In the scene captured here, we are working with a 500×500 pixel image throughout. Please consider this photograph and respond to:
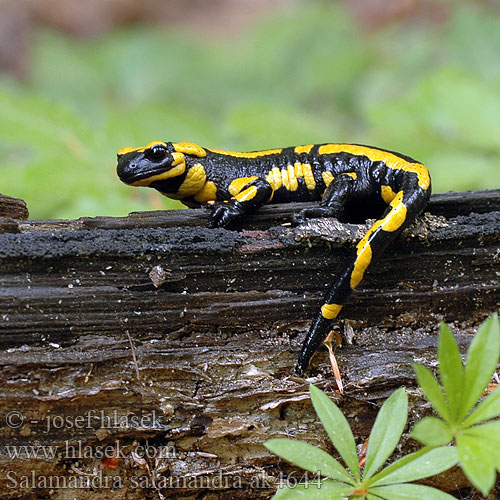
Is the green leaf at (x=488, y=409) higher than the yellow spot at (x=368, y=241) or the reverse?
the reverse

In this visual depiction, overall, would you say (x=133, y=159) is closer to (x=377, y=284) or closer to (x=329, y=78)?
(x=377, y=284)

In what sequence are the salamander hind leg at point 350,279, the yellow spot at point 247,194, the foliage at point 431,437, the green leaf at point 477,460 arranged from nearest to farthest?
the green leaf at point 477,460, the foliage at point 431,437, the salamander hind leg at point 350,279, the yellow spot at point 247,194

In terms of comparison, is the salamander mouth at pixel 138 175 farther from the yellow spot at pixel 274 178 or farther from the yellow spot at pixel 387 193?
the yellow spot at pixel 387 193

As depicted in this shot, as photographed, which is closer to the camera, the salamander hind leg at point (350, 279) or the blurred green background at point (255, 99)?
the salamander hind leg at point (350, 279)

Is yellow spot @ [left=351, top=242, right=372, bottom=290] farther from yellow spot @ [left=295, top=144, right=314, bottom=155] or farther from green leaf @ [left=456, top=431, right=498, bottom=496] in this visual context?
yellow spot @ [left=295, top=144, right=314, bottom=155]

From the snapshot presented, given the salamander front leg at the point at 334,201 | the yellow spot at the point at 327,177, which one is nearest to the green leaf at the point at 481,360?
the salamander front leg at the point at 334,201

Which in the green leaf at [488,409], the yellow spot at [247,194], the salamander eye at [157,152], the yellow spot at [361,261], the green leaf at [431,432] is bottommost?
the green leaf at [431,432]

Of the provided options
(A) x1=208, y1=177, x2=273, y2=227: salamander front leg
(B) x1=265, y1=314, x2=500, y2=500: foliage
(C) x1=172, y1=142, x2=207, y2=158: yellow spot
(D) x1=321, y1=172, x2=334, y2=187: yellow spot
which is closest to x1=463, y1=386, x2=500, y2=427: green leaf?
(B) x1=265, y1=314, x2=500, y2=500: foliage
